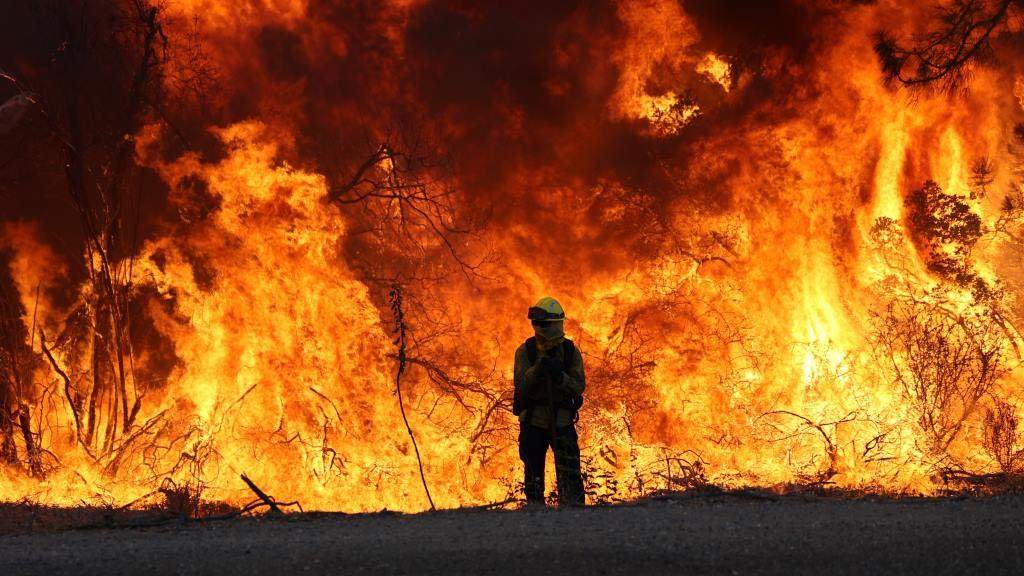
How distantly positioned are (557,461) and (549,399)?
49 cm

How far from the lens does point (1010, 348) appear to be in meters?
10.1

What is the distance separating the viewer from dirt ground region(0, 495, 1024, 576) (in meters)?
5.16

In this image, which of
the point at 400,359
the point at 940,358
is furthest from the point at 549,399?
the point at 940,358

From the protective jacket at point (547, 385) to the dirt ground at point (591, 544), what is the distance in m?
1.09

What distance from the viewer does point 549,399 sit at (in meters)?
7.45

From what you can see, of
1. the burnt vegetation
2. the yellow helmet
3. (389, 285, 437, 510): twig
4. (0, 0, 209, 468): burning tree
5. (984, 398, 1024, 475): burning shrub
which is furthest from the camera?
(0, 0, 209, 468): burning tree

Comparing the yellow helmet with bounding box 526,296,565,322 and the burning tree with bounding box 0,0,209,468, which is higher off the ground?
the burning tree with bounding box 0,0,209,468

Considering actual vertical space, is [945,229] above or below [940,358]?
above

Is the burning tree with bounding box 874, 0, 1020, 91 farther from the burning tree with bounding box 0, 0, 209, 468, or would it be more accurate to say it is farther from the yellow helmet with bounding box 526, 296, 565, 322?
the burning tree with bounding box 0, 0, 209, 468

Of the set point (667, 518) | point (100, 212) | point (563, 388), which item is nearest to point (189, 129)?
point (100, 212)

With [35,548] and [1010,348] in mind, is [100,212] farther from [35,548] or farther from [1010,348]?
[1010,348]

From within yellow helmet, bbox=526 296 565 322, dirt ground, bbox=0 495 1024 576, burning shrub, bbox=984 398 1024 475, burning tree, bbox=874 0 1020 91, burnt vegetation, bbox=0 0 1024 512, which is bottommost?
dirt ground, bbox=0 495 1024 576

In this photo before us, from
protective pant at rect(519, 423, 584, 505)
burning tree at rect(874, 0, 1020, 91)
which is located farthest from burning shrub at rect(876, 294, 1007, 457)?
protective pant at rect(519, 423, 584, 505)

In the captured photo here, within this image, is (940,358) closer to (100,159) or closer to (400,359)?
(400,359)
